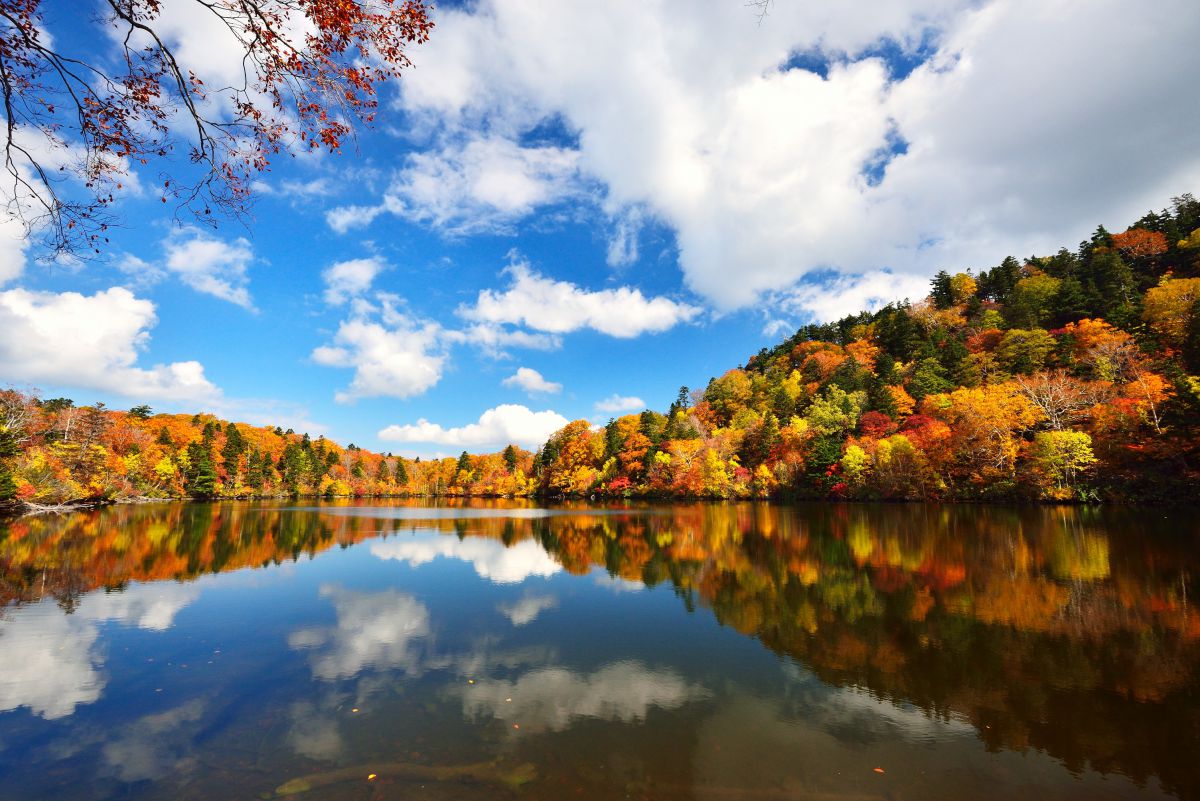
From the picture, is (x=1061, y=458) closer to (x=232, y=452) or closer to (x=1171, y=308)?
(x=1171, y=308)

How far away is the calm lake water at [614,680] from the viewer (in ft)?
14.7

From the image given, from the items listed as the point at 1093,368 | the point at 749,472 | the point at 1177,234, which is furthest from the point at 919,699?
the point at 1177,234

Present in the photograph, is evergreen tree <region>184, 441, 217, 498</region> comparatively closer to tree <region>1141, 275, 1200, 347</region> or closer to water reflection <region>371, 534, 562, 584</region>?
water reflection <region>371, 534, 562, 584</region>

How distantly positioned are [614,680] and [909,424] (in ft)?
160

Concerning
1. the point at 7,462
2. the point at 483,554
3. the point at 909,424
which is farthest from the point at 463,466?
the point at 483,554

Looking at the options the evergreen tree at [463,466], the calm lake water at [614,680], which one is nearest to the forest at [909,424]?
the evergreen tree at [463,466]

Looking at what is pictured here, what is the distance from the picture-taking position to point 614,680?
6.82 meters

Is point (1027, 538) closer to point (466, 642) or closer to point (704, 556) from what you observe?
point (704, 556)

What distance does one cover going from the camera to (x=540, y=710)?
586 centimetres

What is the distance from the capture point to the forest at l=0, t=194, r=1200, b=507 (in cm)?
3228

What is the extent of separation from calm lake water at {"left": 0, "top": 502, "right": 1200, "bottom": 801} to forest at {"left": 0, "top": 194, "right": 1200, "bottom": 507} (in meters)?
23.2

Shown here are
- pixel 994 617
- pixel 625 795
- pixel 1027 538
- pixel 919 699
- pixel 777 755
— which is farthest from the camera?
pixel 1027 538

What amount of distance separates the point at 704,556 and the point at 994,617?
29.9ft

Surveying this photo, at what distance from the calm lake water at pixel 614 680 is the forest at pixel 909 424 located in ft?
76.1
